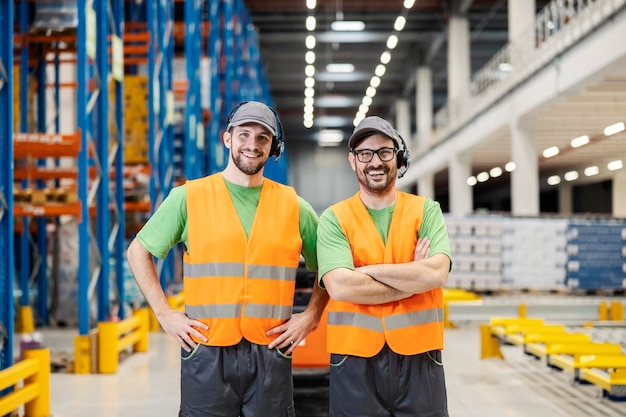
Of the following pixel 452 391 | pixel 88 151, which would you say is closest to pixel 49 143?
pixel 88 151

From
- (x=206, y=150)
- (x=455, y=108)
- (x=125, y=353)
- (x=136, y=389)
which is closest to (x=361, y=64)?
(x=455, y=108)

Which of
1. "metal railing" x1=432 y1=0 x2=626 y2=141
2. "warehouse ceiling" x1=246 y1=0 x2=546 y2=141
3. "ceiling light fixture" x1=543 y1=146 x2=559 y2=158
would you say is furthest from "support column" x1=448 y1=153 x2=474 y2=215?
"warehouse ceiling" x1=246 y1=0 x2=546 y2=141

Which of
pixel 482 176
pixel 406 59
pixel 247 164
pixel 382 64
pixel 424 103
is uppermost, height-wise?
pixel 406 59

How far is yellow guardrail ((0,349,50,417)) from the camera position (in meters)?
5.62

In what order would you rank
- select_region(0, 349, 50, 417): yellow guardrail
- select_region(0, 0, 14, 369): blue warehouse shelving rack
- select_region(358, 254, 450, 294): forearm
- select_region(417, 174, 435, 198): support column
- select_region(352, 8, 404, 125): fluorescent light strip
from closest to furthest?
select_region(358, 254, 450, 294): forearm < select_region(0, 349, 50, 417): yellow guardrail < select_region(0, 0, 14, 369): blue warehouse shelving rack < select_region(352, 8, 404, 125): fluorescent light strip < select_region(417, 174, 435, 198): support column

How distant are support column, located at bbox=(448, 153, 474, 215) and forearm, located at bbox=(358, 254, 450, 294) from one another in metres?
24.8

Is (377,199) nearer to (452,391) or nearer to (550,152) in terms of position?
(452,391)

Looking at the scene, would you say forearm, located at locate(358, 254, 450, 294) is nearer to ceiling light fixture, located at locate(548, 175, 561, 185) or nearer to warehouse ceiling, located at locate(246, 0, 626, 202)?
warehouse ceiling, located at locate(246, 0, 626, 202)

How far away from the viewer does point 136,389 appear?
24.1 ft

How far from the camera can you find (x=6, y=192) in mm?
5914

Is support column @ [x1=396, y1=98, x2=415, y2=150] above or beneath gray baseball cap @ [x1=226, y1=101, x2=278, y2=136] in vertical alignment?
above

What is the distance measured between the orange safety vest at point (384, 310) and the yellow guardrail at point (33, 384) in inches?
131

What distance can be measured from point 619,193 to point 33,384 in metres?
27.7

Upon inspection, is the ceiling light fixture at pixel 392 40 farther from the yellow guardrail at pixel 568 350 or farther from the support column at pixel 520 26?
the yellow guardrail at pixel 568 350
